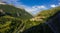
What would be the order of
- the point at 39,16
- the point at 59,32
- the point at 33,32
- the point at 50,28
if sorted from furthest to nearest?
the point at 39,16, the point at 33,32, the point at 50,28, the point at 59,32

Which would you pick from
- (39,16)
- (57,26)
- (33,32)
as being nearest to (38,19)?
(39,16)

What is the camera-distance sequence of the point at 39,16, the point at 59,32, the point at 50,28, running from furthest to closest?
the point at 39,16, the point at 50,28, the point at 59,32

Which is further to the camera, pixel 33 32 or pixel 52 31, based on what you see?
pixel 33 32

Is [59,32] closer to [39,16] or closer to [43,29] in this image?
[43,29]

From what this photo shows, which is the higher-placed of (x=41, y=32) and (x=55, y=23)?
(x=55, y=23)

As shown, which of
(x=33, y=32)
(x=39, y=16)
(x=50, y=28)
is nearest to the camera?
(x=50, y=28)

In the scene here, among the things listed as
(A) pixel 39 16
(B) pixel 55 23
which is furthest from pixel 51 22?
(A) pixel 39 16

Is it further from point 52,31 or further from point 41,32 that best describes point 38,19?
point 52,31

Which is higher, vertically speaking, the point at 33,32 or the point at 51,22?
the point at 51,22

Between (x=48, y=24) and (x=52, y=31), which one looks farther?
(x=48, y=24)
